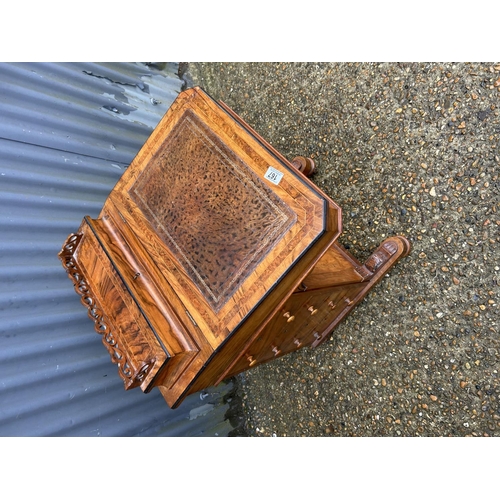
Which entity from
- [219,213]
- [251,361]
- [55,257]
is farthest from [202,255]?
[55,257]

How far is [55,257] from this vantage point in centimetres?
197

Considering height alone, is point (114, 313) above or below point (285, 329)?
below

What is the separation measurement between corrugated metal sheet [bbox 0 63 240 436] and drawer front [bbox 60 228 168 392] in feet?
1.64

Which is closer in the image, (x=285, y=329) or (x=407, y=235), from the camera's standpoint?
(x=285, y=329)

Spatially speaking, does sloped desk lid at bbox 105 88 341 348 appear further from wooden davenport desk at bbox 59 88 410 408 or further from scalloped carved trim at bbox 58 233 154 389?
scalloped carved trim at bbox 58 233 154 389

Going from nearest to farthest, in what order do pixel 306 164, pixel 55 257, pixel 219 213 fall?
pixel 219 213, pixel 55 257, pixel 306 164

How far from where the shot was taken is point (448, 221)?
5.66ft

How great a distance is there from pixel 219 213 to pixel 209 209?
49 mm

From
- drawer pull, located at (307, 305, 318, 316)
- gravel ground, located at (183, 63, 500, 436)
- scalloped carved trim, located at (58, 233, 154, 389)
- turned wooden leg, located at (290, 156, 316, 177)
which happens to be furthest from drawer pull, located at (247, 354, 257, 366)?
turned wooden leg, located at (290, 156, 316, 177)

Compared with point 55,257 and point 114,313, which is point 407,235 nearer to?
point 114,313

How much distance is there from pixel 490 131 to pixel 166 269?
4.62ft

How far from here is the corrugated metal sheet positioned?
179 centimetres

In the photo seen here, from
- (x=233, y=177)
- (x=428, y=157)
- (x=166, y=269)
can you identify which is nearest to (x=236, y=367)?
(x=166, y=269)

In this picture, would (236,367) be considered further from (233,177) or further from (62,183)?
(62,183)
